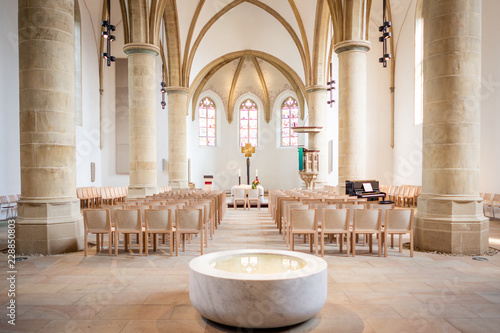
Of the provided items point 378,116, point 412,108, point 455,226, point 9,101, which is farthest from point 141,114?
point 378,116

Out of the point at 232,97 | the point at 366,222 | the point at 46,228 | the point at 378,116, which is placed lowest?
the point at 46,228

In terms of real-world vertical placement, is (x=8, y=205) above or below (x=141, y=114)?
below

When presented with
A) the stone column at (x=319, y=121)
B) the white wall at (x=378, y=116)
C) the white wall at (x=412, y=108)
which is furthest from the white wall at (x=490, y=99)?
the stone column at (x=319, y=121)

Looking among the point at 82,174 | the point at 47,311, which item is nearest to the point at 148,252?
the point at 47,311

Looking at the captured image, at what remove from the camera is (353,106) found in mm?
11430

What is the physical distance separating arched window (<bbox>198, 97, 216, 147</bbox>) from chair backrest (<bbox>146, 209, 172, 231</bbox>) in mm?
21193

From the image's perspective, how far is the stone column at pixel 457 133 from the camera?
6.26 m

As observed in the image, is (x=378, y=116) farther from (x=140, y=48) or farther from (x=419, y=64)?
(x=140, y=48)

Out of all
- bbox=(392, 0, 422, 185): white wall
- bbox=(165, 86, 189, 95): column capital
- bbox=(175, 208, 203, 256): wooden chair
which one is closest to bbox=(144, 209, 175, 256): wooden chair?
bbox=(175, 208, 203, 256): wooden chair

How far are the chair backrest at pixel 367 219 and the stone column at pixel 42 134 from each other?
4968 mm

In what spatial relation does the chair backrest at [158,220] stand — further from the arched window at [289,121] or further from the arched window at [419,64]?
the arched window at [289,121]

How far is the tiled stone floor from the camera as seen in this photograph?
3.37 meters

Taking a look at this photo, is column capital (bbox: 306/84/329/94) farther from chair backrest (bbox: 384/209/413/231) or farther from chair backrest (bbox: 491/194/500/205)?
chair backrest (bbox: 384/209/413/231)

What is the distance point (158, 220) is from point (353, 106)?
25.0 feet
